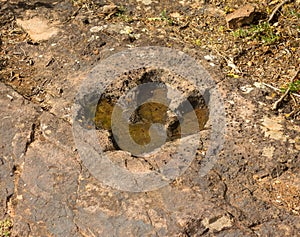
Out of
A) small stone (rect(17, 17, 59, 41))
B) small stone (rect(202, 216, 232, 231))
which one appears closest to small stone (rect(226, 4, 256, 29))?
small stone (rect(17, 17, 59, 41))

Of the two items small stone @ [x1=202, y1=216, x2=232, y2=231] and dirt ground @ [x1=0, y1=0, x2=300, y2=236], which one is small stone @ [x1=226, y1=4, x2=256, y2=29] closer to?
dirt ground @ [x1=0, y1=0, x2=300, y2=236]

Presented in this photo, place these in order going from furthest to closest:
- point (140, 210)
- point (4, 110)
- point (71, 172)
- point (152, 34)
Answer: point (152, 34) < point (4, 110) < point (71, 172) < point (140, 210)

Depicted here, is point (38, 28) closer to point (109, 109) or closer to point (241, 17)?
point (109, 109)

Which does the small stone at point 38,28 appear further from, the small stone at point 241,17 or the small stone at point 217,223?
the small stone at point 217,223

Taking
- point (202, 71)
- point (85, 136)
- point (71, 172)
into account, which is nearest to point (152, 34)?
point (202, 71)

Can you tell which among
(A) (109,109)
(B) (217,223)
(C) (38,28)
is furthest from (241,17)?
(B) (217,223)

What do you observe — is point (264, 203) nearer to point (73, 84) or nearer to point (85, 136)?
point (85, 136)
